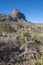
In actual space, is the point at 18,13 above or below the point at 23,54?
above

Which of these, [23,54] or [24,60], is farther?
[23,54]

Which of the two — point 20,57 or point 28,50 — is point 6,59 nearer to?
point 20,57

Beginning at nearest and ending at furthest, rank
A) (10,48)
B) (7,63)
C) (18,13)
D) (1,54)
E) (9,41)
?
(7,63) < (1,54) < (10,48) < (9,41) < (18,13)

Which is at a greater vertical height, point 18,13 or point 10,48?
point 18,13

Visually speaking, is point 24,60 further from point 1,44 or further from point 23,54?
point 1,44

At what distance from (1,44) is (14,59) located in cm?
173

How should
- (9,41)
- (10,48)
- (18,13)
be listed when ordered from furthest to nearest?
(18,13)
(9,41)
(10,48)

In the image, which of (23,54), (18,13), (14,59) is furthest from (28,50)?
(18,13)

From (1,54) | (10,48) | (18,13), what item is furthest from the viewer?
(18,13)

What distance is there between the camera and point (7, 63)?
923cm

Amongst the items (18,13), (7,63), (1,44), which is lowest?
(7,63)

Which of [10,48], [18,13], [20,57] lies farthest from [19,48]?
[18,13]

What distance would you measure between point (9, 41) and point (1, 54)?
6.81ft

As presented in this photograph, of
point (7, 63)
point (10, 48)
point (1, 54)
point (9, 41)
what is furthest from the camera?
point (9, 41)
